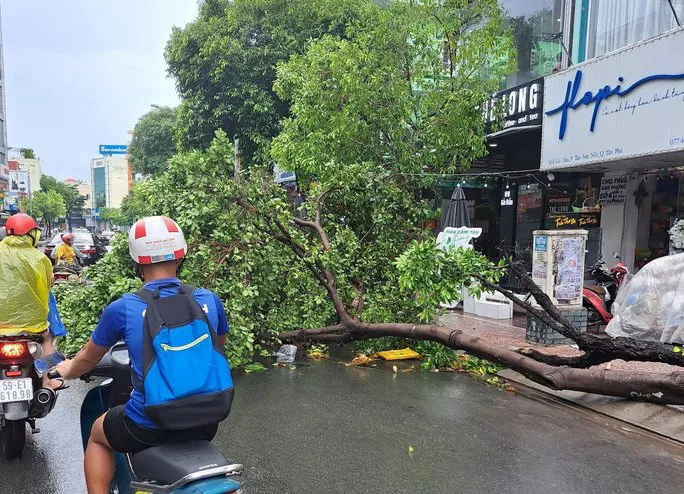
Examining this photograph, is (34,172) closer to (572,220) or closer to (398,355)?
(572,220)

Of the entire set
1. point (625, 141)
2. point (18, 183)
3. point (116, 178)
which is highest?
point (116, 178)

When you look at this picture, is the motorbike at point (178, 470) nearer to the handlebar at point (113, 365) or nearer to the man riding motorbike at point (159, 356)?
the man riding motorbike at point (159, 356)

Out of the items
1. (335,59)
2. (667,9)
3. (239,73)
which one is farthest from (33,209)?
(667,9)

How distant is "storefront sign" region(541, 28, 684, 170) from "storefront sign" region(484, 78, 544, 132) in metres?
0.37

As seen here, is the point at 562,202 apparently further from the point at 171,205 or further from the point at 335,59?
the point at 171,205

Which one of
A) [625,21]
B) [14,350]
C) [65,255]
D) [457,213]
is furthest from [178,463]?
[65,255]

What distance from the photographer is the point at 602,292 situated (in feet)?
33.2

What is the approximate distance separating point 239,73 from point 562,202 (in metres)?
10.4

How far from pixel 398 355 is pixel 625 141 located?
19.5 feet

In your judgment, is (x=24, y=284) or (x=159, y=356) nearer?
(x=159, y=356)

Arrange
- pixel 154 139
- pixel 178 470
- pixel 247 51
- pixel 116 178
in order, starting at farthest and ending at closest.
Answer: pixel 116 178, pixel 154 139, pixel 247 51, pixel 178 470

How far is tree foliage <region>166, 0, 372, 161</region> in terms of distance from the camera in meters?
16.8

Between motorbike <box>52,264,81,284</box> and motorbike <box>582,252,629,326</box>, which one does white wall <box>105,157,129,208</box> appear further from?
motorbike <box>582,252,629,326</box>

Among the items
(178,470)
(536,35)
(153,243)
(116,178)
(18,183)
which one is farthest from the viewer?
(116,178)
